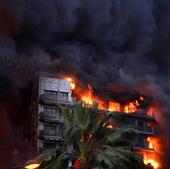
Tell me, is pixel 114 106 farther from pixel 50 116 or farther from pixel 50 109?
pixel 50 116

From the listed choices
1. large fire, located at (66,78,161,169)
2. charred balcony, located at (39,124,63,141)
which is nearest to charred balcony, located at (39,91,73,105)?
charred balcony, located at (39,124,63,141)

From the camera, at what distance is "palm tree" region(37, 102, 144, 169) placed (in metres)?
42.2

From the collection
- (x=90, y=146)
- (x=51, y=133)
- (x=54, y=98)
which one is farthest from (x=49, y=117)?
(x=90, y=146)

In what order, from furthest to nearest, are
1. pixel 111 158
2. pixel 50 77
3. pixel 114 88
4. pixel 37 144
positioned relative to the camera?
pixel 114 88 → pixel 50 77 → pixel 37 144 → pixel 111 158

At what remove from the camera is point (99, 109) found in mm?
92812

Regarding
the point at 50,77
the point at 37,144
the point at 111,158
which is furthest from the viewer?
the point at 50,77

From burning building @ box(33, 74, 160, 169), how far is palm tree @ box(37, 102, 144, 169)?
39.0 metres

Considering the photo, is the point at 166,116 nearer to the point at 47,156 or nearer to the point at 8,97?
the point at 8,97

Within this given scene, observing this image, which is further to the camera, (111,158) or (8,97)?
(8,97)

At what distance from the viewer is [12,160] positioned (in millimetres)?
86312

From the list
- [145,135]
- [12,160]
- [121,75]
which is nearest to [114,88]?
[121,75]

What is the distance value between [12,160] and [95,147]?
45400 millimetres

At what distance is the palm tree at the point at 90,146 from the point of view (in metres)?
42.2

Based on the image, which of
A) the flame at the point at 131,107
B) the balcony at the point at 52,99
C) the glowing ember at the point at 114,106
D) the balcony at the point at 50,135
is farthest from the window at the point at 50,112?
the flame at the point at 131,107
